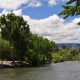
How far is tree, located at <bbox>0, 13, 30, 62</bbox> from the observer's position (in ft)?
289

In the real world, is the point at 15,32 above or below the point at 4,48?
above

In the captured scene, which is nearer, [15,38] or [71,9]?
[71,9]

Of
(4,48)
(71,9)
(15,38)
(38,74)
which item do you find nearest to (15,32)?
(15,38)

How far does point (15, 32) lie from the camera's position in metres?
88.1

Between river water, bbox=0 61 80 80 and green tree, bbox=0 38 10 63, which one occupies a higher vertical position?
green tree, bbox=0 38 10 63

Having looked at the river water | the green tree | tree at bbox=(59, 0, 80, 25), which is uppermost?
the green tree

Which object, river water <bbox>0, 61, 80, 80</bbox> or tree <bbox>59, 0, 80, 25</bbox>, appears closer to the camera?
tree <bbox>59, 0, 80, 25</bbox>

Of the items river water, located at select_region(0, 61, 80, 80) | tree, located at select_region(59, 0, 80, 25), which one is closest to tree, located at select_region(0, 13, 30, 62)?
river water, located at select_region(0, 61, 80, 80)

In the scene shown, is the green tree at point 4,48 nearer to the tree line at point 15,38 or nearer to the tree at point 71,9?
the tree line at point 15,38

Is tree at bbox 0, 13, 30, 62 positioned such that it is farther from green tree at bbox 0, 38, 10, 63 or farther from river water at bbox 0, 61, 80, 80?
river water at bbox 0, 61, 80, 80

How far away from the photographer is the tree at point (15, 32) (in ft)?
289

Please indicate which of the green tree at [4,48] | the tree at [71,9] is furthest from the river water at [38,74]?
the tree at [71,9]

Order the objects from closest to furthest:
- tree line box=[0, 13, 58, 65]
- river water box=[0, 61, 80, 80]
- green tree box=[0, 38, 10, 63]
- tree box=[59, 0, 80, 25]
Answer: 1. tree box=[59, 0, 80, 25]
2. river water box=[0, 61, 80, 80]
3. green tree box=[0, 38, 10, 63]
4. tree line box=[0, 13, 58, 65]

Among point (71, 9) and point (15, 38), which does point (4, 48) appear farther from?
point (71, 9)
